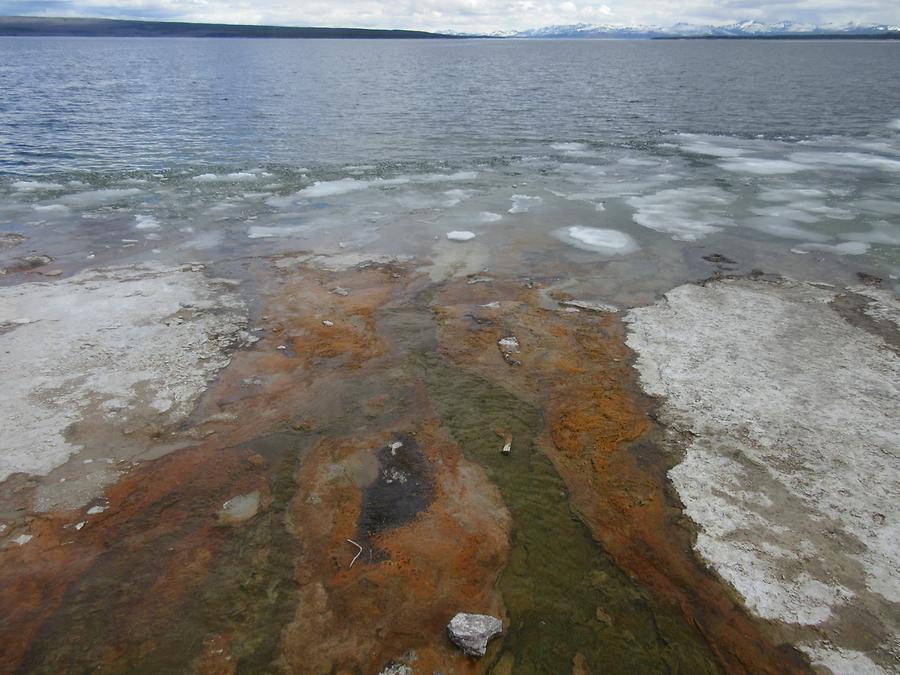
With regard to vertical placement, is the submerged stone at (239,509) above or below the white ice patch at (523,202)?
above

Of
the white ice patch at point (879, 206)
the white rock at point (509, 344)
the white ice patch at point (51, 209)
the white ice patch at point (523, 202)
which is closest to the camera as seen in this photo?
the white rock at point (509, 344)

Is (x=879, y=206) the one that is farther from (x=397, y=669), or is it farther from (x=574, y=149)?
(x=397, y=669)

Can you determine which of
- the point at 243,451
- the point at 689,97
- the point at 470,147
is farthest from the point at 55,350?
the point at 689,97

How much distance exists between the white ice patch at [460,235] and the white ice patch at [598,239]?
1853 mm

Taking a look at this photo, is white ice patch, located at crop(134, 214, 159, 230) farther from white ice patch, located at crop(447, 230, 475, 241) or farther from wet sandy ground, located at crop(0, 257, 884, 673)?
wet sandy ground, located at crop(0, 257, 884, 673)

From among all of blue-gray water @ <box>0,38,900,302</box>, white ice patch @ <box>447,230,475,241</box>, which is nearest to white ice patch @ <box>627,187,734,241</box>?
blue-gray water @ <box>0,38,900,302</box>

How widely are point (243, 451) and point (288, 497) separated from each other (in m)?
0.85

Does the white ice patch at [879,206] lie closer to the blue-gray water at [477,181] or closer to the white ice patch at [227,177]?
the blue-gray water at [477,181]

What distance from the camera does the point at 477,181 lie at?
15.7 meters

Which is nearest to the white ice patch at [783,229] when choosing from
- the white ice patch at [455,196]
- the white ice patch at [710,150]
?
the white ice patch at [455,196]

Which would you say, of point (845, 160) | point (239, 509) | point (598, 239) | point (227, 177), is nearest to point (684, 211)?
point (598, 239)

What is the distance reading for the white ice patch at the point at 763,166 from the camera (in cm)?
1639

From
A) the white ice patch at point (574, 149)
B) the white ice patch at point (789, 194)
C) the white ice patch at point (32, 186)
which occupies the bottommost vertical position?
the white ice patch at point (32, 186)

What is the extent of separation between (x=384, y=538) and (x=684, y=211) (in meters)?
11.6
